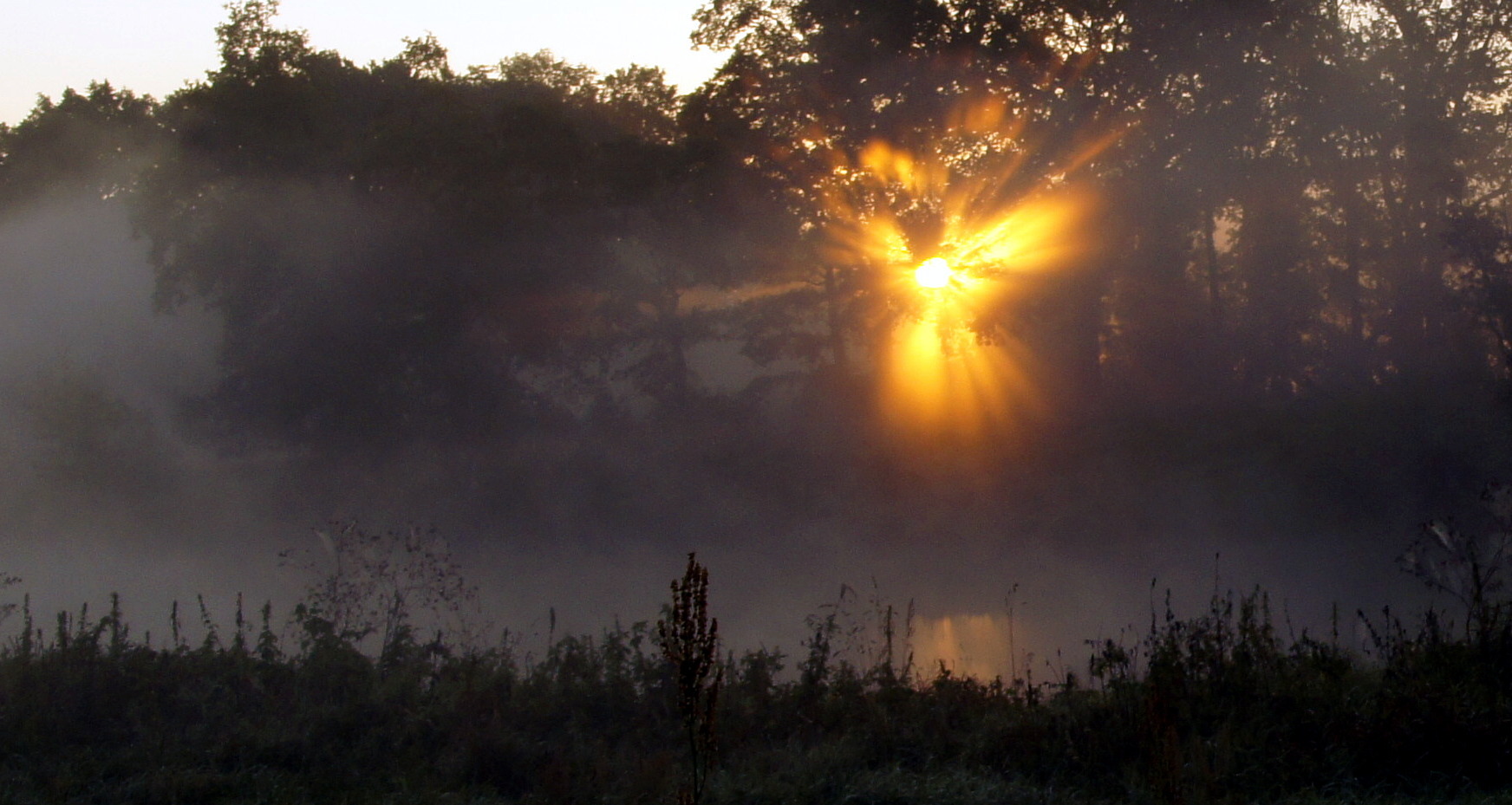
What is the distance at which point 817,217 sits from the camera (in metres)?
24.7

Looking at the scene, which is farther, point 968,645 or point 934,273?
point 934,273

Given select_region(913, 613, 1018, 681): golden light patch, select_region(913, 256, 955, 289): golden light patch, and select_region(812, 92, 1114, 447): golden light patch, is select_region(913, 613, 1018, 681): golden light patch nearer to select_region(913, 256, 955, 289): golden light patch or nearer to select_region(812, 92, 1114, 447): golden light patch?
select_region(812, 92, 1114, 447): golden light patch

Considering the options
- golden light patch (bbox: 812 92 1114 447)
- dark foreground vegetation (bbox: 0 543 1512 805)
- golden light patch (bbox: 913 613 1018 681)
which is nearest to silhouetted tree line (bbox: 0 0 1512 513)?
golden light patch (bbox: 812 92 1114 447)

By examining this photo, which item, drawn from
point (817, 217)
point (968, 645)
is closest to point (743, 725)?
point (968, 645)

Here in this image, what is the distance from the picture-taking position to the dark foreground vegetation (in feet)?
21.2

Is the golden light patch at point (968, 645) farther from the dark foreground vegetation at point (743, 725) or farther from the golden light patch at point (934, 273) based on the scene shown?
the golden light patch at point (934, 273)

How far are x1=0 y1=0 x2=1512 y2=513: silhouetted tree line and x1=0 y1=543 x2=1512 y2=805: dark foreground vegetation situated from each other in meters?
16.6

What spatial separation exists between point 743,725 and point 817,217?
18015mm

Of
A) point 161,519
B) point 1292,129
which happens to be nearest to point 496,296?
point 161,519

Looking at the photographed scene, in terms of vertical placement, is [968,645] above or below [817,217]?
below

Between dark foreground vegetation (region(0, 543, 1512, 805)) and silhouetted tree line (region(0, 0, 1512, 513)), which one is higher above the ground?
silhouetted tree line (region(0, 0, 1512, 513))

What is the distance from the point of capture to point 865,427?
2514cm

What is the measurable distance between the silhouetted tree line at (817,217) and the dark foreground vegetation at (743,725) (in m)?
16.6

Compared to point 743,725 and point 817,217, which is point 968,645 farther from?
point 817,217
